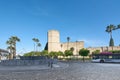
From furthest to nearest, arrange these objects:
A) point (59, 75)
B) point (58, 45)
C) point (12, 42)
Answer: point (58, 45) → point (12, 42) → point (59, 75)

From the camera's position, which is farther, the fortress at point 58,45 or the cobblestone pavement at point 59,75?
the fortress at point 58,45

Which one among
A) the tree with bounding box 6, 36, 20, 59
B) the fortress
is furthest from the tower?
the tree with bounding box 6, 36, 20, 59

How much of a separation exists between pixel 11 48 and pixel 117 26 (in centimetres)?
4007

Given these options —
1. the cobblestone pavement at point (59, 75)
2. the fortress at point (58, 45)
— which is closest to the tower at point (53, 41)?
the fortress at point (58, 45)

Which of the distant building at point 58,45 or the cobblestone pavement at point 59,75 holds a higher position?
the distant building at point 58,45

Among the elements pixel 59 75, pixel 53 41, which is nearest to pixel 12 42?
pixel 53 41

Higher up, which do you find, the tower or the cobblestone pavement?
the tower

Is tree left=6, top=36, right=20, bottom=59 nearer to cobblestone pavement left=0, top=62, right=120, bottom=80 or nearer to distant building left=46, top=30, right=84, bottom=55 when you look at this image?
distant building left=46, top=30, right=84, bottom=55

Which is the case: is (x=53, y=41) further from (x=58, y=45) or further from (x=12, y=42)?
(x=12, y=42)

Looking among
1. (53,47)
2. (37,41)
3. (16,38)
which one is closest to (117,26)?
(53,47)

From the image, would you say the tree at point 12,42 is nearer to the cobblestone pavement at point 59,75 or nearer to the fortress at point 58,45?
the fortress at point 58,45

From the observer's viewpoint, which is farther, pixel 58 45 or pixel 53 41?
pixel 58 45

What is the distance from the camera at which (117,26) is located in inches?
3157

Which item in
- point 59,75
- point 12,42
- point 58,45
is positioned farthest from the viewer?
point 58,45
